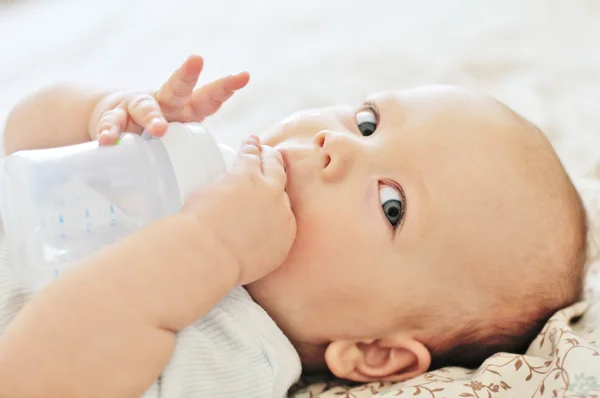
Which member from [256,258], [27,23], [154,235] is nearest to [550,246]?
[256,258]

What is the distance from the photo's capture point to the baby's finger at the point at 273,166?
918mm

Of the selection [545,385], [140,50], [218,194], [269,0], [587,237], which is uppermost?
[269,0]

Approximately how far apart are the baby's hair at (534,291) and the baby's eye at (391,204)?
0.51 feet

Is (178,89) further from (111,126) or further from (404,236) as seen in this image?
(404,236)

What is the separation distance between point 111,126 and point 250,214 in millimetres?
226

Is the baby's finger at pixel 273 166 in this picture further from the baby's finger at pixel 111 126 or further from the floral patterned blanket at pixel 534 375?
the floral patterned blanket at pixel 534 375

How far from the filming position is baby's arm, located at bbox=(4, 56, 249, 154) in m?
0.99

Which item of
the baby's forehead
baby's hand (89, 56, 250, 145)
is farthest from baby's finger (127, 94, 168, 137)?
the baby's forehead

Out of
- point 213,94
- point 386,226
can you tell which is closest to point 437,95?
point 386,226

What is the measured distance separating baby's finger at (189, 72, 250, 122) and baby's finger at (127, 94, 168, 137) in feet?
0.27

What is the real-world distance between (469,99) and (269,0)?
2.87ft

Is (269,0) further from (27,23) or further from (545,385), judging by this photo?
(545,385)

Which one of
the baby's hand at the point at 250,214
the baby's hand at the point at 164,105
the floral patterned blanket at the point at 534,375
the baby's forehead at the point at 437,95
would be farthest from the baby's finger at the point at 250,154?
the floral patterned blanket at the point at 534,375

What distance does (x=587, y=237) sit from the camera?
109cm
